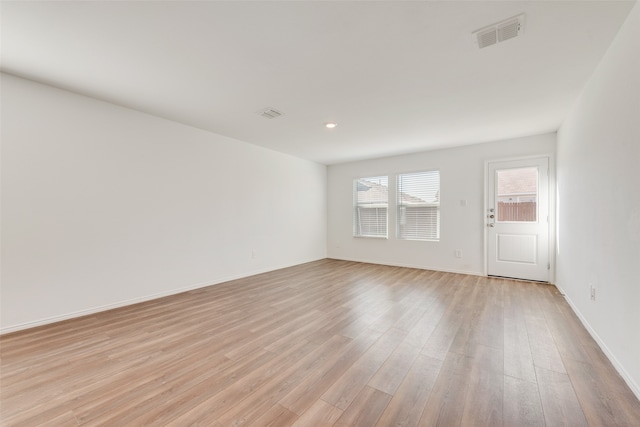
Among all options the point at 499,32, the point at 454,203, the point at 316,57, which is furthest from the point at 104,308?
the point at 454,203

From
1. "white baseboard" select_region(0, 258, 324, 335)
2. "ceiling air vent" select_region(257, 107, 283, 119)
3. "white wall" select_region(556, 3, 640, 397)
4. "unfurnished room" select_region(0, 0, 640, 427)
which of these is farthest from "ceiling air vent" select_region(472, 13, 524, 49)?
"white baseboard" select_region(0, 258, 324, 335)

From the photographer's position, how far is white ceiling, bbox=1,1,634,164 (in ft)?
5.61

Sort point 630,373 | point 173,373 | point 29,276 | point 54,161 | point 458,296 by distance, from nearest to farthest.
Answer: point 630,373, point 173,373, point 29,276, point 54,161, point 458,296

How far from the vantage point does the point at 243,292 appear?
377 centimetres

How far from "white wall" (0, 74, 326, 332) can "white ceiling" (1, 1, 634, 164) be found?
34 centimetres

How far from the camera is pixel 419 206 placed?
5.45 meters

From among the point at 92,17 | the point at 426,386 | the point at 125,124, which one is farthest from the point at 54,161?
the point at 426,386

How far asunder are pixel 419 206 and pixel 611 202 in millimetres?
3469

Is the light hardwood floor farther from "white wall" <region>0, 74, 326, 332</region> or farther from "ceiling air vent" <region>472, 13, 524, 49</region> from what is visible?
"ceiling air vent" <region>472, 13, 524, 49</region>

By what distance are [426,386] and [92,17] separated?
3343mm

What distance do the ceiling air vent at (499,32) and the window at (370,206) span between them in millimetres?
3960

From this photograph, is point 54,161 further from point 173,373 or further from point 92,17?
point 173,373

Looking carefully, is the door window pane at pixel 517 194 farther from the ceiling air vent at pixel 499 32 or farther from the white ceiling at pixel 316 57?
the ceiling air vent at pixel 499 32

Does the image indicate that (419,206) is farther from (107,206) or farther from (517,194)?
(107,206)
